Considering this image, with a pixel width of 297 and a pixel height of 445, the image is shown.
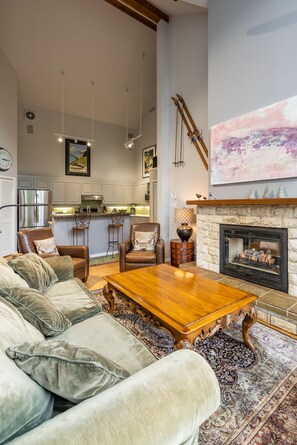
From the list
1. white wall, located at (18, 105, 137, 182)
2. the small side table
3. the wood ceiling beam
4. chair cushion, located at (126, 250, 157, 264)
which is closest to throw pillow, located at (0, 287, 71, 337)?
chair cushion, located at (126, 250, 157, 264)

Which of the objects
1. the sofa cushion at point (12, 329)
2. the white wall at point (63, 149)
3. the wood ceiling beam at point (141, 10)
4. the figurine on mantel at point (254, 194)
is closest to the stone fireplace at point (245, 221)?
the figurine on mantel at point (254, 194)

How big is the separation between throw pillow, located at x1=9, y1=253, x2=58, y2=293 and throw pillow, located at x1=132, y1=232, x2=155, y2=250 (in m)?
1.93

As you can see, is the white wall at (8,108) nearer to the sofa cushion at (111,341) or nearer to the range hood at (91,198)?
the range hood at (91,198)

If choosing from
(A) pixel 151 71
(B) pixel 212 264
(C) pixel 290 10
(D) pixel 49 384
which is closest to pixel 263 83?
(C) pixel 290 10

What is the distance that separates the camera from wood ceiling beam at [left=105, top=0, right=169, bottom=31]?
14.6 feet

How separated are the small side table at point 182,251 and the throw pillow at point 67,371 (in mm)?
3538

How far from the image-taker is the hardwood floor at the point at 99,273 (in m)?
3.58

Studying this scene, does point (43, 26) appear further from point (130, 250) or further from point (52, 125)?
point (130, 250)

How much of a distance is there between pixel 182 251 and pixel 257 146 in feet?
7.06

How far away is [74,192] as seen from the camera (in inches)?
305

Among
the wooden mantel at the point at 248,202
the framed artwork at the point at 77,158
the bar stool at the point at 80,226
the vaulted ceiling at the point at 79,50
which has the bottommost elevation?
the bar stool at the point at 80,226

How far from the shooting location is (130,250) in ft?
13.2

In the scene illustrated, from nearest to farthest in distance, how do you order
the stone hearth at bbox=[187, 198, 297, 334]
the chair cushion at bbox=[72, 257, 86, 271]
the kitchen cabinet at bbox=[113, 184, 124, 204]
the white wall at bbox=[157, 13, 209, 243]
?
the stone hearth at bbox=[187, 198, 297, 334] < the chair cushion at bbox=[72, 257, 86, 271] < the white wall at bbox=[157, 13, 209, 243] < the kitchen cabinet at bbox=[113, 184, 124, 204]

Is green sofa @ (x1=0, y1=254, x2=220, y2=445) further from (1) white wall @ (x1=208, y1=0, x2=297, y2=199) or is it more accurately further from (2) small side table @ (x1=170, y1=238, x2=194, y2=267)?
(2) small side table @ (x1=170, y1=238, x2=194, y2=267)
